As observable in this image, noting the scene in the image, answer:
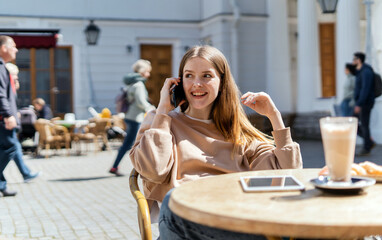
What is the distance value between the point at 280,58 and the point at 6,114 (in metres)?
12.3

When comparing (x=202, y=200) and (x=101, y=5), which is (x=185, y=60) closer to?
(x=202, y=200)

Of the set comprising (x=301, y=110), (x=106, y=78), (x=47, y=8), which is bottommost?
(x=301, y=110)

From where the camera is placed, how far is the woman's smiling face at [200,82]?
2.65 m

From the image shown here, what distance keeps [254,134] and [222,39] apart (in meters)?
14.3

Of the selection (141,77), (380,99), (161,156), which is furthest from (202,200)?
(380,99)

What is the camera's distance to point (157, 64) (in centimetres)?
1825

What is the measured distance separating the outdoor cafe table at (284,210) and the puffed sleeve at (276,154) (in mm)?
675

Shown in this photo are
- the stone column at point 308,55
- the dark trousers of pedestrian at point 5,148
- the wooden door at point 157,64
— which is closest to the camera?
the dark trousers of pedestrian at point 5,148

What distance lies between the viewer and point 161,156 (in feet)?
7.90

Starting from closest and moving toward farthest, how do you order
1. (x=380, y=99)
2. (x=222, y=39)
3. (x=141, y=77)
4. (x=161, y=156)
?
1. (x=161, y=156)
2. (x=141, y=77)
3. (x=380, y=99)
4. (x=222, y=39)

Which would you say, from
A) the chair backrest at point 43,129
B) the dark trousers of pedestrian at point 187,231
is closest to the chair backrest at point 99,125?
the chair backrest at point 43,129

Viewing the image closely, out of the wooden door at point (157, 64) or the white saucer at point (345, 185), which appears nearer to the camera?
the white saucer at point (345, 185)

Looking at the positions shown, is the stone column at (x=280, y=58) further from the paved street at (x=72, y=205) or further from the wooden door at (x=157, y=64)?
the paved street at (x=72, y=205)

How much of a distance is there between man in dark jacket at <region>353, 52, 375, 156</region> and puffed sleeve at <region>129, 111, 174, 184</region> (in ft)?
23.3
